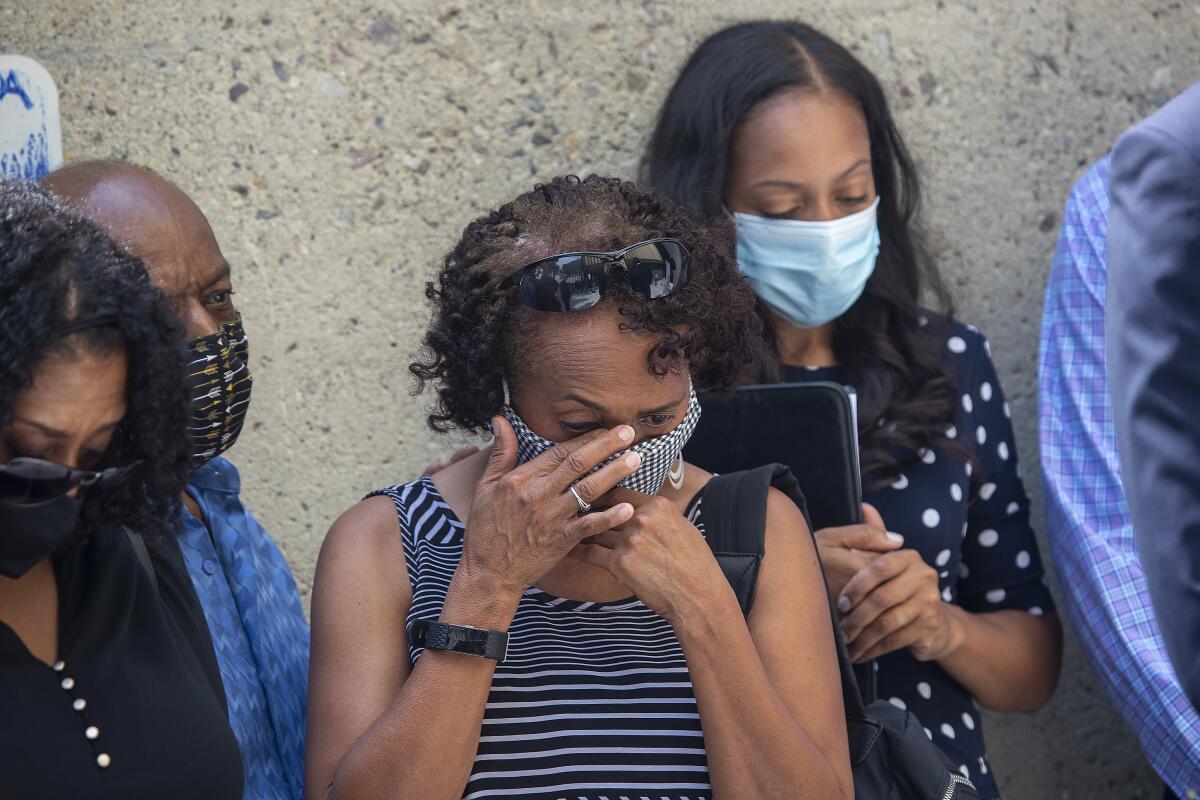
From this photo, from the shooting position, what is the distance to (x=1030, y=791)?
3.95m

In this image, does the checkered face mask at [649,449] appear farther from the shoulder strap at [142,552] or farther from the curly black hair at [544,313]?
the shoulder strap at [142,552]

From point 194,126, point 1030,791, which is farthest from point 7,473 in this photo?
point 1030,791

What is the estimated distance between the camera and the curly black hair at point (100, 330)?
1646mm

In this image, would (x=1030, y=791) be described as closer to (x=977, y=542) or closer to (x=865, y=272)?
(x=977, y=542)

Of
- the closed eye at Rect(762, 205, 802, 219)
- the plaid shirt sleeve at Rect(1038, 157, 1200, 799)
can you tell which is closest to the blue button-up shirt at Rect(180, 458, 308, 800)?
the closed eye at Rect(762, 205, 802, 219)

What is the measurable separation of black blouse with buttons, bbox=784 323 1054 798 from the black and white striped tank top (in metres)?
0.88

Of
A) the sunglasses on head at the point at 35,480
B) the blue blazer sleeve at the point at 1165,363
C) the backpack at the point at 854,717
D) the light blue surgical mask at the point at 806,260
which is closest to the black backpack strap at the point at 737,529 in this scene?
the backpack at the point at 854,717

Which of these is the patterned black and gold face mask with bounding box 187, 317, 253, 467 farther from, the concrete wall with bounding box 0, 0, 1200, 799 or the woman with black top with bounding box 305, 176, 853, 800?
the concrete wall with bounding box 0, 0, 1200, 799

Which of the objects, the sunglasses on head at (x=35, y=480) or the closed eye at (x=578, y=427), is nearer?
→ the sunglasses on head at (x=35, y=480)

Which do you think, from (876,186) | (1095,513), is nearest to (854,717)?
(1095,513)

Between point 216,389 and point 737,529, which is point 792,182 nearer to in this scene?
point 737,529

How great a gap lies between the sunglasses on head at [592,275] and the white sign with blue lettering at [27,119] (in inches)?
46.0

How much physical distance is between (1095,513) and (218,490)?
6.42 feet

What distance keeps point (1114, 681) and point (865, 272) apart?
1.09 metres
